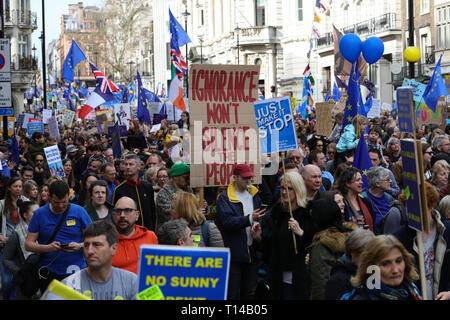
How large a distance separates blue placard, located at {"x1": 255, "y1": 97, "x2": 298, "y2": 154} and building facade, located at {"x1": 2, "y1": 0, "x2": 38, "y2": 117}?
4570 cm

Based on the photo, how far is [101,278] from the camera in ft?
14.9

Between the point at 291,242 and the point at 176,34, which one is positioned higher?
the point at 176,34

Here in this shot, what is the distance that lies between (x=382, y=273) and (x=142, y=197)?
4.45 metres

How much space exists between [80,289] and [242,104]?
14.5 feet

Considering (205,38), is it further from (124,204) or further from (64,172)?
(124,204)

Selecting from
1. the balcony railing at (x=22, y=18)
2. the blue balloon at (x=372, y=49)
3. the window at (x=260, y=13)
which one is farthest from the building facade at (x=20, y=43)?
the blue balloon at (x=372, y=49)

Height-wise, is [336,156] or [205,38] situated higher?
[205,38]

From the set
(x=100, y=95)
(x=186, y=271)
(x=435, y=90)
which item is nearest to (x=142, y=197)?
(x=186, y=271)

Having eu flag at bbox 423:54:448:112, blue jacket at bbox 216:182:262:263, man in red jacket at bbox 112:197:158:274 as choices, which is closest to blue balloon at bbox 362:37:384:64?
eu flag at bbox 423:54:448:112

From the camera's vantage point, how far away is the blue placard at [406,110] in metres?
5.64

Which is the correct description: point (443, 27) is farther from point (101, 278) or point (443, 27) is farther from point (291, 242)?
point (101, 278)
